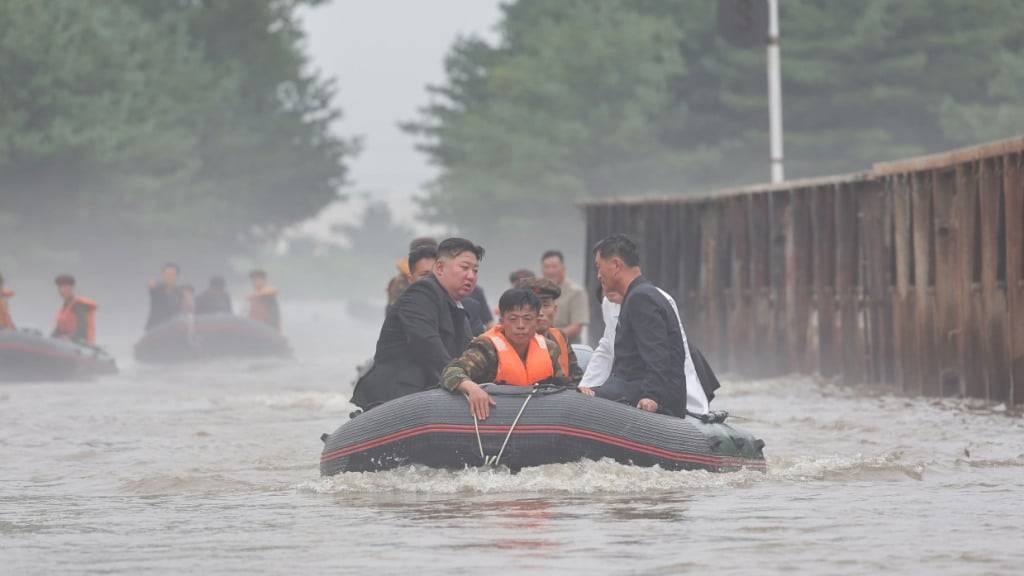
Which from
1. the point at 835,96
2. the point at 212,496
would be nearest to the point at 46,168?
the point at 835,96

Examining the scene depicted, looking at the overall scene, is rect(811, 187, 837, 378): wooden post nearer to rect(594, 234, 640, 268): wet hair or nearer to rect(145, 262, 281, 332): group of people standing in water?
rect(594, 234, 640, 268): wet hair

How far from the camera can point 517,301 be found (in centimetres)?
1223

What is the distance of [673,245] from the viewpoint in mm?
29500

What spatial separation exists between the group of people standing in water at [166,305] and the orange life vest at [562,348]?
16748mm

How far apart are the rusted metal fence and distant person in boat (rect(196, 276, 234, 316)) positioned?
35.7 feet

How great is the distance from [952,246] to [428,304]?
936 centimetres

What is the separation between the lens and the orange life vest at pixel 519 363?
1256cm

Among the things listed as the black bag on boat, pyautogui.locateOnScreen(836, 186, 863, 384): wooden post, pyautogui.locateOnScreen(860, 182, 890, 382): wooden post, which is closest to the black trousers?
the black bag on boat

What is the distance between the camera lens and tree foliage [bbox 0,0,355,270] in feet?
184

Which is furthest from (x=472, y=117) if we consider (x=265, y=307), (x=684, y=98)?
(x=265, y=307)

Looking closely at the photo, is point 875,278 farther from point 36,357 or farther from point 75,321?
point 75,321

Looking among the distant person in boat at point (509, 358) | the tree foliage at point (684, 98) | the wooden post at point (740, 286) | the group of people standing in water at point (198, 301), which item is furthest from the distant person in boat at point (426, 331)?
the tree foliage at point (684, 98)

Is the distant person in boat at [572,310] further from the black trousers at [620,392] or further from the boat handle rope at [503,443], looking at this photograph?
the boat handle rope at [503,443]

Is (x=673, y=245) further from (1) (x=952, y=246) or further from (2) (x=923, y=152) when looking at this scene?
(2) (x=923, y=152)
